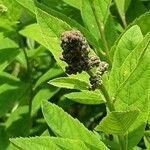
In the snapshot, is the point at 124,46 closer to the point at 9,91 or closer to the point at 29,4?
the point at 29,4

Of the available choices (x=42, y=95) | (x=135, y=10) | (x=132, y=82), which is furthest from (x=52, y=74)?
(x=132, y=82)

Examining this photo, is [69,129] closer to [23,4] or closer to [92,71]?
[92,71]

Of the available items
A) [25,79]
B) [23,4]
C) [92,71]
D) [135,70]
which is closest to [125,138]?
[135,70]

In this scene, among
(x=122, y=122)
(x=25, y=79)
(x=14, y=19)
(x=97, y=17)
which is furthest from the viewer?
(x=25, y=79)

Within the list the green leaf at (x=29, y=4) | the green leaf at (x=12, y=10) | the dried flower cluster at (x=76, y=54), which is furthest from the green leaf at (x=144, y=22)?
the green leaf at (x=12, y=10)

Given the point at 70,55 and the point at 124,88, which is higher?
the point at 70,55

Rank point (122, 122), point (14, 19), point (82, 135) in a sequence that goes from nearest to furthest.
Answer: point (122, 122), point (82, 135), point (14, 19)

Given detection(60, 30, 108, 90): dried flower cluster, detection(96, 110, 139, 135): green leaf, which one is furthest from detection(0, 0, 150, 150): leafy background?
detection(60, 30, 108, 90): dried flower cluster

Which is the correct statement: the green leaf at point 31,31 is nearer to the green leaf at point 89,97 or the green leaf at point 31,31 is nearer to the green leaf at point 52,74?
the green leaf at point 52,74

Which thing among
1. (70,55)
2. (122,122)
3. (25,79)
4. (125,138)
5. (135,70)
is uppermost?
(70,55)
